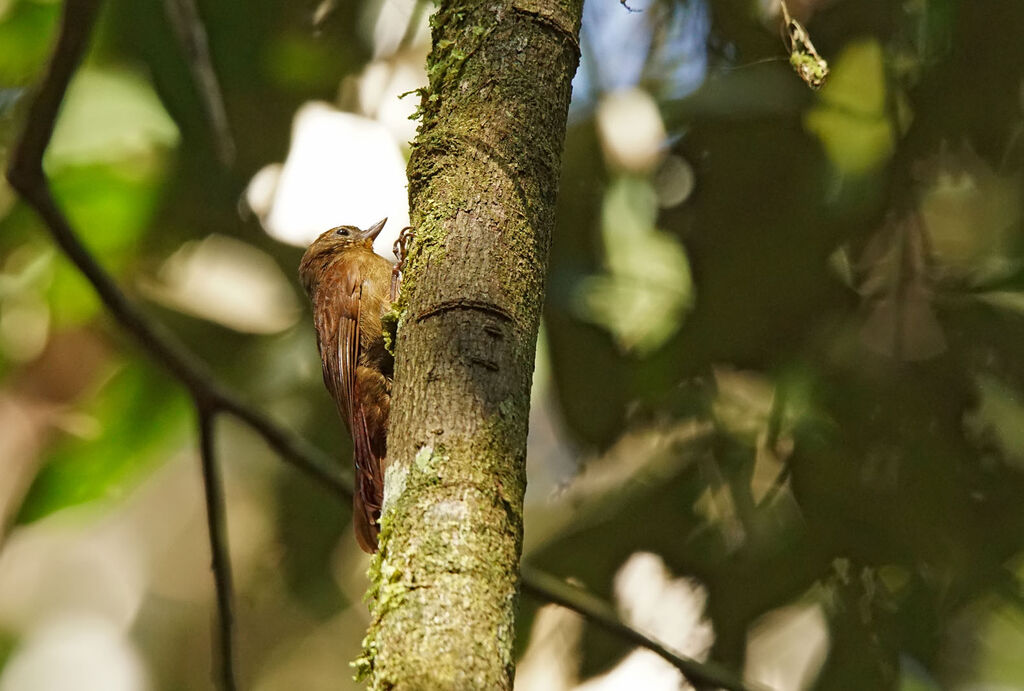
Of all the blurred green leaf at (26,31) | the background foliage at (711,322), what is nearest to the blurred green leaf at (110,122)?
the background foliage at (711,322)

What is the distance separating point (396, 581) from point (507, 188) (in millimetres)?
657

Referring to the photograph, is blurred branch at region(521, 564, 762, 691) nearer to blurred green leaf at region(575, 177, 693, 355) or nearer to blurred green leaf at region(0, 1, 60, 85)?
blurred green leaf at region(575, 177, 693, 355)

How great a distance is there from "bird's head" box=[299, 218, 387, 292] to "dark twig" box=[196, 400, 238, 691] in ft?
7.94

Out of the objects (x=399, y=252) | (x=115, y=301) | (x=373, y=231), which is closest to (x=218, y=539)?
(x=115, y=301)

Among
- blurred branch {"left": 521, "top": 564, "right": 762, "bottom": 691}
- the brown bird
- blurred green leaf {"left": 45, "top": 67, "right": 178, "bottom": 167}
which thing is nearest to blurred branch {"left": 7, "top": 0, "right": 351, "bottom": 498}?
blurred branch {"left": 521, "top": 564, "right": 762, "bottom": 691}

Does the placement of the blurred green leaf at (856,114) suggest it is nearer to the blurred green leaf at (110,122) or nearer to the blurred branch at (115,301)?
the blurred green leaf at (110,122)

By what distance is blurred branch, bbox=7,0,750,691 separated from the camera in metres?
1.16

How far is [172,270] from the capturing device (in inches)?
166

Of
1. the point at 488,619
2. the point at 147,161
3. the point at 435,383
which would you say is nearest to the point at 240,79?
the point at 147,161

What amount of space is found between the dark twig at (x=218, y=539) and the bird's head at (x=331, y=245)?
242 centimetres

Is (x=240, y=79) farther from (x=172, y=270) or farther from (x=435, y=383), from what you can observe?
(x=435, y=383)

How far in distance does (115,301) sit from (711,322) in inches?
114

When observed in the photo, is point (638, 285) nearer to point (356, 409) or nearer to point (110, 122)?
point (356, 409)

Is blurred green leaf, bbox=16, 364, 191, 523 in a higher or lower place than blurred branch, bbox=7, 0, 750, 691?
lower
